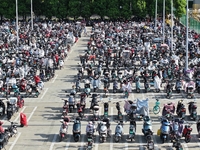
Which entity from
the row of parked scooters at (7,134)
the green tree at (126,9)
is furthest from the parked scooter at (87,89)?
the green tree at (126,9)

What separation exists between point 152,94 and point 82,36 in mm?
42768

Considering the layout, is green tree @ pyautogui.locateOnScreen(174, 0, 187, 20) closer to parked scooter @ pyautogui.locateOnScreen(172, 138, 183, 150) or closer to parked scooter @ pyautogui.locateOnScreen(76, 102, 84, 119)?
parked scooter @ pyautogui.locateOnScreen(76, 102, 84, 119)

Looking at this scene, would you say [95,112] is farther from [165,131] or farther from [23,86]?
[23,86]

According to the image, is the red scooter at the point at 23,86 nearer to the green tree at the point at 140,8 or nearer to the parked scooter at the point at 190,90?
the parked scooter at the point at 190,90

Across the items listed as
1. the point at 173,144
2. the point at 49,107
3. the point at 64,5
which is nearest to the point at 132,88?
the point at 49,107

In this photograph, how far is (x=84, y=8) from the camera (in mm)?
98875

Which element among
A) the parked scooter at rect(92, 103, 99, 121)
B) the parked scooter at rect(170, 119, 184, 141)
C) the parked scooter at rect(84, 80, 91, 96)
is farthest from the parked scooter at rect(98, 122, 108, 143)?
the parked scooter at rect(84, 80, 91, 96)

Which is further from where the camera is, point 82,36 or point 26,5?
point 26,5

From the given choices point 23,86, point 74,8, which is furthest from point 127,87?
point 74,8

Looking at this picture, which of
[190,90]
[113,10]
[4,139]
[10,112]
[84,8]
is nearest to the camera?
[4,139]

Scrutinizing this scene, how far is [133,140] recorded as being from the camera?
95.9ft

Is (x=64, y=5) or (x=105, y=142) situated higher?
(x=64, y=5)

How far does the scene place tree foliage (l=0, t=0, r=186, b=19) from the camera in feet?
320

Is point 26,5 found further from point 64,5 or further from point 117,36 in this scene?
point 117,36
